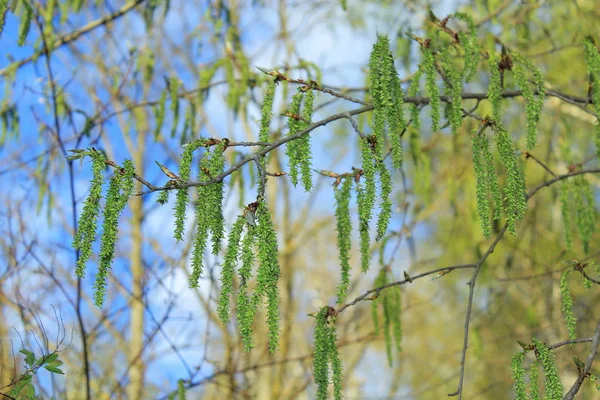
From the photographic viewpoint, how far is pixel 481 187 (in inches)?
61.5

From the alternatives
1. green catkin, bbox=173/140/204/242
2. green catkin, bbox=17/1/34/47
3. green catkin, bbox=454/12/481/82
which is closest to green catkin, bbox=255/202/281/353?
green catkin, bbox=173/140/204/242

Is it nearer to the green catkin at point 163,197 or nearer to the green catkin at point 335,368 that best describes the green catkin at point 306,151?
the green catkin at point 163,197

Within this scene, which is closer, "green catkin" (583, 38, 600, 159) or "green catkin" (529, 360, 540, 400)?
"green catkin" (529, 360, 540, 400)

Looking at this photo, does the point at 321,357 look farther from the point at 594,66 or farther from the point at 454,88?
the point at 594,66

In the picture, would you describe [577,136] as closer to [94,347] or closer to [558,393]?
[94,347]

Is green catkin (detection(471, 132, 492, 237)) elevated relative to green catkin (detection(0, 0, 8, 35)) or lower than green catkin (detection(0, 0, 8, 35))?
lower

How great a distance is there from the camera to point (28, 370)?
6.01 ft

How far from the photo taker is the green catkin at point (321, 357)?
1692mm

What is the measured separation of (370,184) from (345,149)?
5523 millimetres

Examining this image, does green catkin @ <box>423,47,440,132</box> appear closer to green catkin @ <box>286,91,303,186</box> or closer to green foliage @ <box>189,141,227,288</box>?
green catkin @ <box>286,91,303,186</box>

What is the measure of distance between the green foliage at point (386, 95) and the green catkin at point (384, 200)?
50 millimetres

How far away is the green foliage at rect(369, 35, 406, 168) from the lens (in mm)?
1521

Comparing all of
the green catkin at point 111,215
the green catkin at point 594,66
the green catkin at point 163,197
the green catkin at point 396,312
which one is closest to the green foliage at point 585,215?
the green catkin at point 594,66

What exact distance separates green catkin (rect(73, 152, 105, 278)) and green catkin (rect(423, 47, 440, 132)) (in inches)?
32.8
